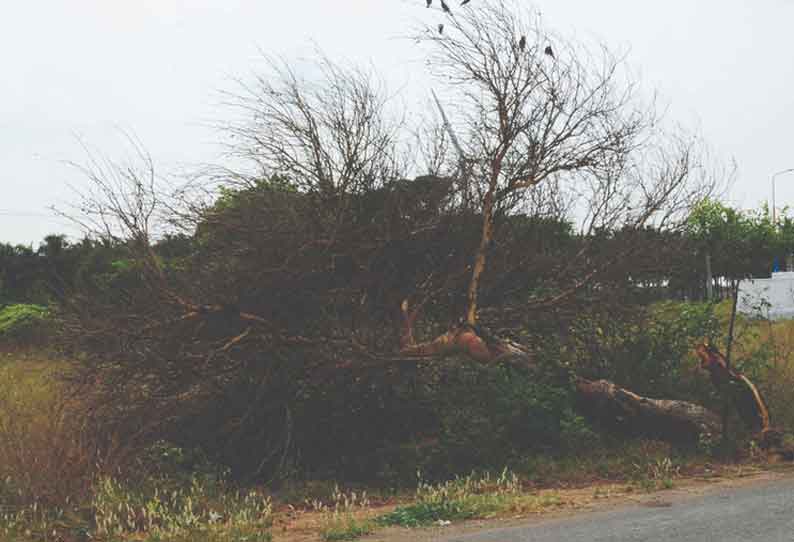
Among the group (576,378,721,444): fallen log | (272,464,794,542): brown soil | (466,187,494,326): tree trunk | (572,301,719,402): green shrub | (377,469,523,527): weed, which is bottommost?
(272,464,794,542): brown soil

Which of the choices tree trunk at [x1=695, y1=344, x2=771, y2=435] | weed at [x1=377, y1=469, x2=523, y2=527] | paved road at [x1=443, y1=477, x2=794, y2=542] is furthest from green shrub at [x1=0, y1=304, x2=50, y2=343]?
paved road at [x1=443, y1=477, x2=794, y2=542]

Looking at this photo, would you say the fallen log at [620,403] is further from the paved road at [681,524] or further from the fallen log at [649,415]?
the paved road at [681,524]

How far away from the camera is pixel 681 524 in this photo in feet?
22.2

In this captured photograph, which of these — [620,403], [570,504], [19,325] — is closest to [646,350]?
[620,403]

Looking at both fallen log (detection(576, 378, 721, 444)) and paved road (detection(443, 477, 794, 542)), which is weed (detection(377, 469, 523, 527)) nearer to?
paved road (detection(443, 477, 794, 542))

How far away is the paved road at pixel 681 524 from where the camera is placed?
6.34 meters

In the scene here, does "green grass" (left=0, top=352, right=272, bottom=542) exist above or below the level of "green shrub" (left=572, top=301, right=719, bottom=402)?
below

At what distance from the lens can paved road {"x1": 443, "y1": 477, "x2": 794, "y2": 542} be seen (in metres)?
6.34

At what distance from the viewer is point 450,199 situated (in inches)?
436

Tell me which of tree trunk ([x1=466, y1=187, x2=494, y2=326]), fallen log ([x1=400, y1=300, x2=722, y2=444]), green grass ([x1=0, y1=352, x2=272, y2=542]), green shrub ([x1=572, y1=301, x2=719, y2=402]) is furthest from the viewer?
green shrub ([x1=572, y1=301, x2=719, y2=402])

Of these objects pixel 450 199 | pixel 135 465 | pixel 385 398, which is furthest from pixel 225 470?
pixel 450 199

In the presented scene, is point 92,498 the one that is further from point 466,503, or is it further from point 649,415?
point 649,415

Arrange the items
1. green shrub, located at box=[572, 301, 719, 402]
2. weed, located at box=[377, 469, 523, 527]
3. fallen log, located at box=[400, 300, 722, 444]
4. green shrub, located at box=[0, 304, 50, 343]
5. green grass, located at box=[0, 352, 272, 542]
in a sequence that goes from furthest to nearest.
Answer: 1. green shrub, located at box=[0, 304, 50, 343]
2. green shrub, located at box=[572, 301, 719, 402]
3. fallen log, located at box=[400, 300, 722, 444]
4. weed, located at box=[377, 469, 523, 527]
5. green grass, located at box=[0, 352, 272, 542]

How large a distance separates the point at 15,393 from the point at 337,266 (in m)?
5.48
